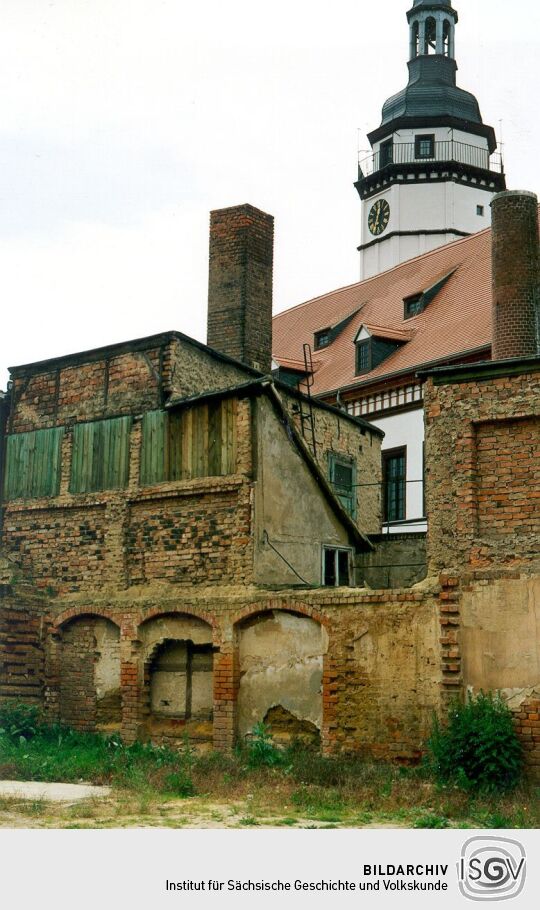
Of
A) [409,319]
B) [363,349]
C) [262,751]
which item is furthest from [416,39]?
[262,751]

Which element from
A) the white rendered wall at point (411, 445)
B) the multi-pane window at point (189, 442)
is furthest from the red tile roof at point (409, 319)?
the multi-pane window at point (189, 442)

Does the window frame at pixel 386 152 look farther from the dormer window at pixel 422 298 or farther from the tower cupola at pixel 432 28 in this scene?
the dormer window at pixel 422 298

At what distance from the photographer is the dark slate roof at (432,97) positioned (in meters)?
43.6

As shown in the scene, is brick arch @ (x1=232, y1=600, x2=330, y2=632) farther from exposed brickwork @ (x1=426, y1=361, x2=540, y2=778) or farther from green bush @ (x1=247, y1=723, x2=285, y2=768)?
exposed brickwork @ (x1=426, y1=361, x2=540, y2=778)

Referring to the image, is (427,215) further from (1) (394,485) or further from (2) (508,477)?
(2) (508,477)

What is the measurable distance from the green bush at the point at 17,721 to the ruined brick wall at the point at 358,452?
6734 millimetres

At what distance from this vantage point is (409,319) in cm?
3095

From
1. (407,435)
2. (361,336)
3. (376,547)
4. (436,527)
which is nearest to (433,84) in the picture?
(361,336)

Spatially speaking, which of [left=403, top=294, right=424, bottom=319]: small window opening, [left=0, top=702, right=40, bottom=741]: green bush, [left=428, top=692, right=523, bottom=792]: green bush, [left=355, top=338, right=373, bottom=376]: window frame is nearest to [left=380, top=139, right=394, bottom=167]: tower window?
[left=403, top=294, right=424, bottom=319]: small window opening

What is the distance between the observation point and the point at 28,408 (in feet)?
63.9

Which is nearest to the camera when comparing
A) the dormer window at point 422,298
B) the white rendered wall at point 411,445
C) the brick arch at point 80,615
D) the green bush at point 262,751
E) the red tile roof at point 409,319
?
the green bush at point 262,751

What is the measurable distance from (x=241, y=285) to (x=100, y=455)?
185 inches

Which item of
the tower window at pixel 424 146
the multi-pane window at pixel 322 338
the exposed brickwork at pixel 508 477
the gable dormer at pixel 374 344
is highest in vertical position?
the tower window at pixel 424 146

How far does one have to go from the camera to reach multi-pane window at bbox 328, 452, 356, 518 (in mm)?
20141
